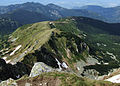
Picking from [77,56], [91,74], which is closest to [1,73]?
[91,74]

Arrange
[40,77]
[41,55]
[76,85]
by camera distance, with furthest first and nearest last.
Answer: [41,55], [40,77], [76,85]

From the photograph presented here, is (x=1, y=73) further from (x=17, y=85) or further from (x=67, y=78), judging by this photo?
(x=67, y=78)

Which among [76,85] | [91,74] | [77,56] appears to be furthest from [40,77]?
[77,56]

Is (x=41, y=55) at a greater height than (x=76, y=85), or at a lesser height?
lesser

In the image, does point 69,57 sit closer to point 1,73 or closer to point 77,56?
point 77,56

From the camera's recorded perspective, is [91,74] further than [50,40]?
No

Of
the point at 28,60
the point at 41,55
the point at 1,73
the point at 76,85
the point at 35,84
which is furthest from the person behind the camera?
the point at 41,55

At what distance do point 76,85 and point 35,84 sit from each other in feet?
35.3

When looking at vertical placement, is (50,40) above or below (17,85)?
below

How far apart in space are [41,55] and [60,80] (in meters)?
117

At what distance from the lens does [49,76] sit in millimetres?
38562

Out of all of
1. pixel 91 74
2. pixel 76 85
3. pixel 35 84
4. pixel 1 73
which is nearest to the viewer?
pixel 76 85

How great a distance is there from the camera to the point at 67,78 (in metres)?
37.2

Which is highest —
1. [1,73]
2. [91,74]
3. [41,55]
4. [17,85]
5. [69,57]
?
[17,85]
